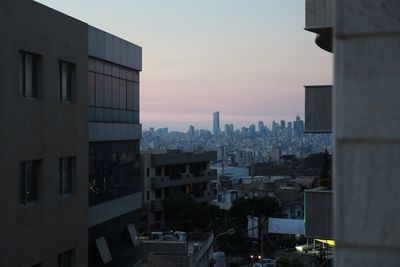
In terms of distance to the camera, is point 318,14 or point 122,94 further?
point 122,94

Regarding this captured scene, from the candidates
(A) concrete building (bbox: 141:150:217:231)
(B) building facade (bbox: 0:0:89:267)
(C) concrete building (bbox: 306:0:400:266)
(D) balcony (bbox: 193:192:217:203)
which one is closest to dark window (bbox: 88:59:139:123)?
(B) building facade (bbox: 0:0:89:267)

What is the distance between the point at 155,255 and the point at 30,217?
16.8 m

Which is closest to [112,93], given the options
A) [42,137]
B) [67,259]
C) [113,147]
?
[113,147]

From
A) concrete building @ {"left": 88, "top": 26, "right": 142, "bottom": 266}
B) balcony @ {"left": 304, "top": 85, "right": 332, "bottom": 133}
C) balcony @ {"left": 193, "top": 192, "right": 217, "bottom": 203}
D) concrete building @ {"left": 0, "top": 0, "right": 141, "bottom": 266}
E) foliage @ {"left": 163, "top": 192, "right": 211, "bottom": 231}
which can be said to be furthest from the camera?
balcony @ {"left": 193, "top": 192, "right": 217, "bottom": 203}

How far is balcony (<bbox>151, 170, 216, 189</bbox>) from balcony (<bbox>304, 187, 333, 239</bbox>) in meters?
52.7

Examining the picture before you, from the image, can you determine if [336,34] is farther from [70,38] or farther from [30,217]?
[70,38]

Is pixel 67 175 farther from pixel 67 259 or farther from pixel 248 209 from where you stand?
pixel 248 209

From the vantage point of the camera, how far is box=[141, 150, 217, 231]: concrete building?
6334 centimetres

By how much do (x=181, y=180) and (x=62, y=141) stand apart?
52873 mm

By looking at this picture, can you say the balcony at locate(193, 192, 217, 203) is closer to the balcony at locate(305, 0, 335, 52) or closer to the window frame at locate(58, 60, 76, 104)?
the window frame at locate(58, 60, 76, 104)

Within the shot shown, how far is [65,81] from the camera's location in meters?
17.7

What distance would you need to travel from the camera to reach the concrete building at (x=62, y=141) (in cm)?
1391

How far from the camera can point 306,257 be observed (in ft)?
134

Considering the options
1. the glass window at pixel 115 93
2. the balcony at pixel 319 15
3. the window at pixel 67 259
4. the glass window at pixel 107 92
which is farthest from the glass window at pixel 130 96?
the balcony at pixel 319 15
